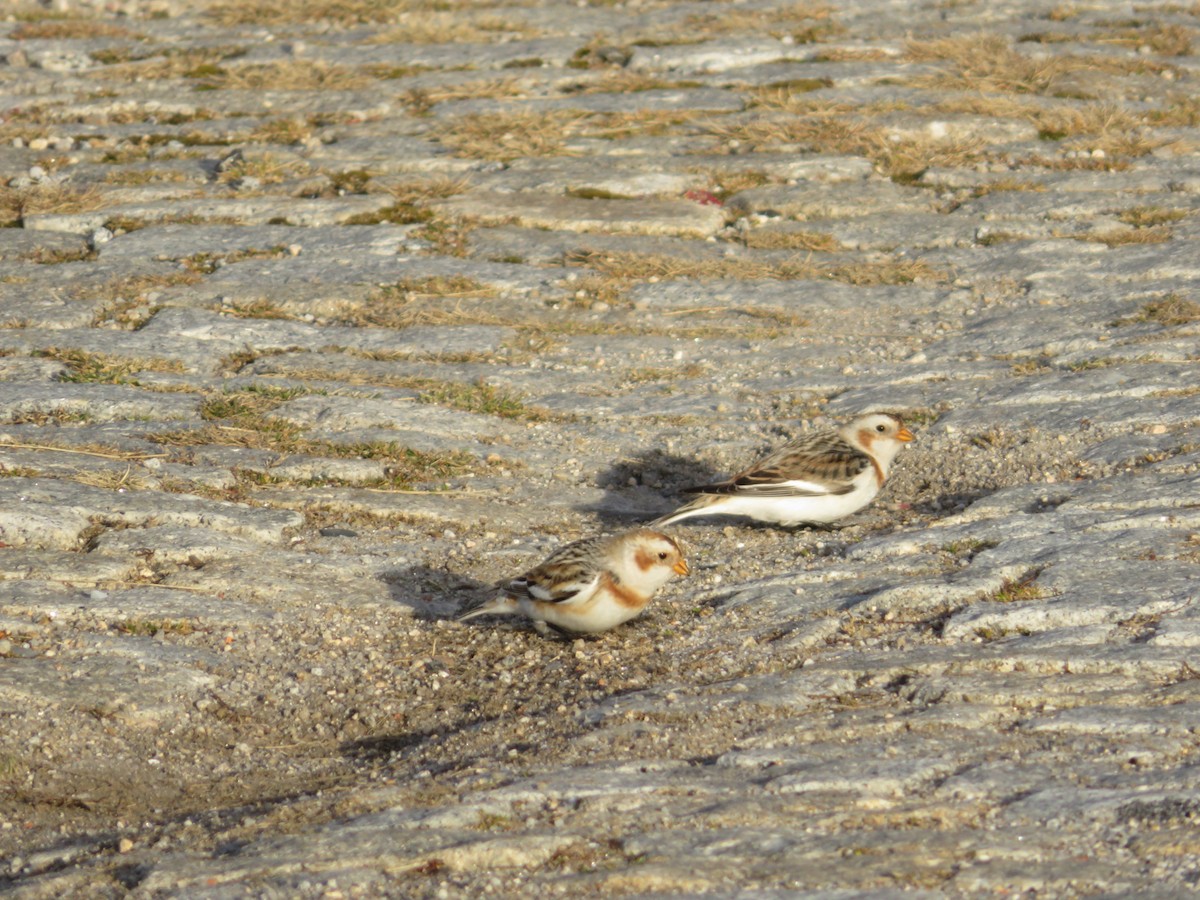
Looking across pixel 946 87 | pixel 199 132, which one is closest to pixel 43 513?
pixel 199 132

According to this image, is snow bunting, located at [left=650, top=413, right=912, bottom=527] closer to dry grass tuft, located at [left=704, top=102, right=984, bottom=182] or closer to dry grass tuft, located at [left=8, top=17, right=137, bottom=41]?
dry grass tuft, located at [left=704, top=102, right=984, bottom=182]

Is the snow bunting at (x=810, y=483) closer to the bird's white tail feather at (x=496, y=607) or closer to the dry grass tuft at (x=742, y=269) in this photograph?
the bird's white tail feather at (x=496, y=607)

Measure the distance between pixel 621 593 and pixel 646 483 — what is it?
194cm

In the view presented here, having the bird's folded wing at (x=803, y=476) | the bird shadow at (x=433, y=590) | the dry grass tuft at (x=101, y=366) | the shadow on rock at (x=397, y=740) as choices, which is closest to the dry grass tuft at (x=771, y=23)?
the dry grass tuft at (x=101, y=366)

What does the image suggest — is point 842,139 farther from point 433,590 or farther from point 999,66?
point 433,590

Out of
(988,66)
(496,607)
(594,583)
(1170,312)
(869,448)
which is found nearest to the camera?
(594,583)

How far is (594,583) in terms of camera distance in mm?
6270

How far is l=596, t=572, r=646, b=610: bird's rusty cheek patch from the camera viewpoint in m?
6.27

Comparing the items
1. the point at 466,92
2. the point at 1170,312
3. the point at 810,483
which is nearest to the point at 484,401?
the point at 810,483

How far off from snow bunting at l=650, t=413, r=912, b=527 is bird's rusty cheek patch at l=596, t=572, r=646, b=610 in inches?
43.0

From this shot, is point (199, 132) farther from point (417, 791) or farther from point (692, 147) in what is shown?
point (417, 791)

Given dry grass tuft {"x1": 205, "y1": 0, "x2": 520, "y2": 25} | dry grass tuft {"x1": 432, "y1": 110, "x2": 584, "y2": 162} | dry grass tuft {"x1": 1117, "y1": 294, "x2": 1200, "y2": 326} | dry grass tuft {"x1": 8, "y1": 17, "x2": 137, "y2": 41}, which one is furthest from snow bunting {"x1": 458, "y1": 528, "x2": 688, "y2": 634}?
dry grass tuft {"x1": 8, "y1": 17, "x2": 137, "y2": 41}

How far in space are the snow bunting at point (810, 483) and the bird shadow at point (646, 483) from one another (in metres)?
0.32

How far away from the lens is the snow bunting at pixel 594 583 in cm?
630
